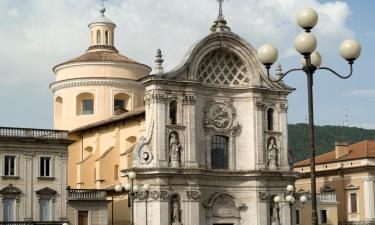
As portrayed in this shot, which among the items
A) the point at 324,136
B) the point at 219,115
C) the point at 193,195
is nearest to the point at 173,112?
the point at 219,115

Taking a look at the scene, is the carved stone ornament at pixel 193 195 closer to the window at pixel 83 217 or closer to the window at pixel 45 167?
the window at pixel 83 217

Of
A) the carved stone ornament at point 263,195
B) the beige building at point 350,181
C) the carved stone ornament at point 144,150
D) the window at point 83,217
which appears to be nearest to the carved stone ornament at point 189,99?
the carved stone ornament at point 144,150

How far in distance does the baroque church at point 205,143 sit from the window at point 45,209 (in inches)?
209

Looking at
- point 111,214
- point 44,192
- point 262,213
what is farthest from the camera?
point 111,214

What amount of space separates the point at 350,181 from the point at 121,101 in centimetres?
2083

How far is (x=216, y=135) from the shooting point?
52.8 metres

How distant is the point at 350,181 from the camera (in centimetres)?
6562

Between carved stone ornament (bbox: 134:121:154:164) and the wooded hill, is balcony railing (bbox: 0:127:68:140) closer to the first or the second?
carved stone ornament (bbox: 134:121:154:164)

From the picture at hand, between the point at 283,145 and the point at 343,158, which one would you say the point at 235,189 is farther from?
the point at 343,158

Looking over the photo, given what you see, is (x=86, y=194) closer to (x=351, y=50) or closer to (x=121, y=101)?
(x=121, y=101)

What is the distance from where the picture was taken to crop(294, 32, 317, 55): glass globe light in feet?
63.0

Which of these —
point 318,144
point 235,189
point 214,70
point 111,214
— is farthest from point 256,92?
point 318,144

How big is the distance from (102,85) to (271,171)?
18.3 meters

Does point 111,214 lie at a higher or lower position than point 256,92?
lower
